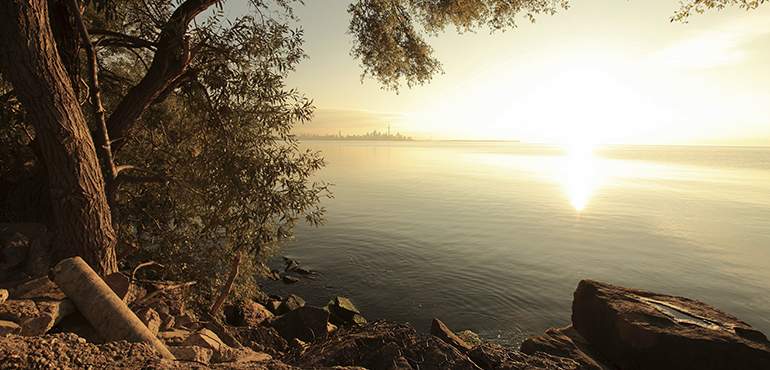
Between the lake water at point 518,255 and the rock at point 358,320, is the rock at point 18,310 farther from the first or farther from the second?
the lake water at point 518,255

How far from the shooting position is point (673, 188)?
159 ft

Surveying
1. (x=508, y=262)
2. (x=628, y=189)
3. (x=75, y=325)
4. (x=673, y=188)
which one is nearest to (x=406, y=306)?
(x=508, y=262)

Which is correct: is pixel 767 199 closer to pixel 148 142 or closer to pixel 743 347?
pixel 743 347

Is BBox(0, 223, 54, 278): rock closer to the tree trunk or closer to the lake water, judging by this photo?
the tree trunk

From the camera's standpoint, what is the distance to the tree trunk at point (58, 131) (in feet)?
19.9

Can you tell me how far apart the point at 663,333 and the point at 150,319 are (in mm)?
11087

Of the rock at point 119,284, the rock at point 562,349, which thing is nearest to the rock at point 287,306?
the rock at point 119,284

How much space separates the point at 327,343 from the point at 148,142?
29.5 ft

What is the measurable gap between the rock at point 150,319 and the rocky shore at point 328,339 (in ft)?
0.08

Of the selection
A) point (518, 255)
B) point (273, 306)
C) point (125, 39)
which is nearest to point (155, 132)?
point (125, 39)

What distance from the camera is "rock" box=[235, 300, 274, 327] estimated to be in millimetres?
11320

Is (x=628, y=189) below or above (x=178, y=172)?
below

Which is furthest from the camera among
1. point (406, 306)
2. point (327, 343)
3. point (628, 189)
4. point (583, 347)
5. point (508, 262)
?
point (628, 189)

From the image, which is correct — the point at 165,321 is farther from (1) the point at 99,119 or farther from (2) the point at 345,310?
(2) the point at 345,310
